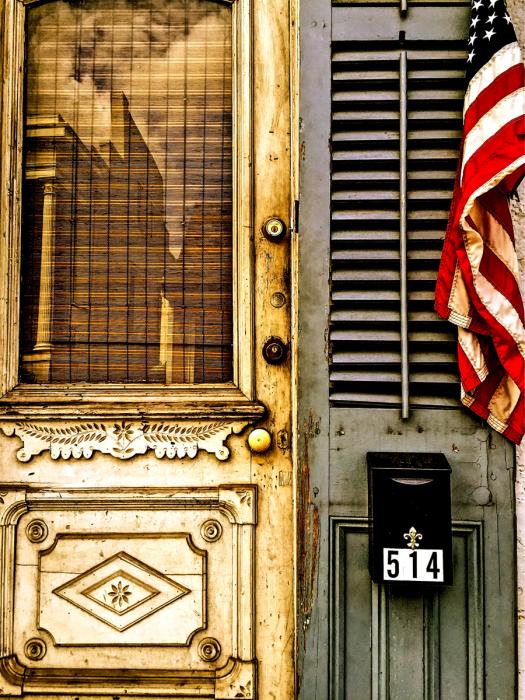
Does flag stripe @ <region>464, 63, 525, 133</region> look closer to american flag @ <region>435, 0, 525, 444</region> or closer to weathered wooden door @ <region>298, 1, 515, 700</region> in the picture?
american flag @ <region>435, 0, 525, 444</region>

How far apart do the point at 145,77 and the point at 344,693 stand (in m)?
2.39

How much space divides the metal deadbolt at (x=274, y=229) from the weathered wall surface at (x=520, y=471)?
0.85 meters

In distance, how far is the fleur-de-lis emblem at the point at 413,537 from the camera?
2180 millimetres

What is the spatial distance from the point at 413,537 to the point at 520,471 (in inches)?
19.9

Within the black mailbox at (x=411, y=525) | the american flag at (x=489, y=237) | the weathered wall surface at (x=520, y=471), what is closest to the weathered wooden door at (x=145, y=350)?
the black mailbox at (x=411, y=525)

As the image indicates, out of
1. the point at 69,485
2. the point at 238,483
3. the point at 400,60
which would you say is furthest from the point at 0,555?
the point at 400,60

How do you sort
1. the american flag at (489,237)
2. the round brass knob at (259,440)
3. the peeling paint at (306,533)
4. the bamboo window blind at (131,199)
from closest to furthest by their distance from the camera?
the american flag at (489,237) → the peeling paint at (306,533) → the round brass knob at (259,440) → the bamboo window blind at (131,199)

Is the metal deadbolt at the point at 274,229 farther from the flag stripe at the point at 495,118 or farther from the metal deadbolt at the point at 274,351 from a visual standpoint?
the flag stripe at the point at 495,118

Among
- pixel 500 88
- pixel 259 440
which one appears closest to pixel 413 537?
pixel 259 440

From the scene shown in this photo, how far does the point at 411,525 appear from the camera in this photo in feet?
7.16

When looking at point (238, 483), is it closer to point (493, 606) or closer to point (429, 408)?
point (429, 408)

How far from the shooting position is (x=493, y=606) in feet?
7.34

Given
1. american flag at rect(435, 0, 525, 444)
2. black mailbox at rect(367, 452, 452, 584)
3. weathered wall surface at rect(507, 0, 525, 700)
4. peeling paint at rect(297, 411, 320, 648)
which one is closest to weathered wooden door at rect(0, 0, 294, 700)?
peeling paint at rect(297, 411, 320, 648)

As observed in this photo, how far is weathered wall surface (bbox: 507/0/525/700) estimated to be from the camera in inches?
91.6
